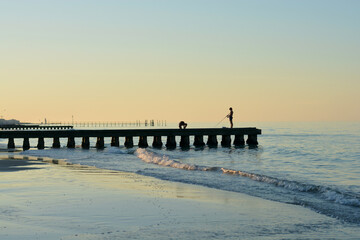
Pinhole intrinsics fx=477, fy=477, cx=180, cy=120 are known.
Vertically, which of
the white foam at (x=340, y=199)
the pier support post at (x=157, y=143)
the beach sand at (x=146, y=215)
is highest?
the pier support post at (x=157, y=143)

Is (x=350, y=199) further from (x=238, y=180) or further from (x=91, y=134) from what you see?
(x=91, y=134)

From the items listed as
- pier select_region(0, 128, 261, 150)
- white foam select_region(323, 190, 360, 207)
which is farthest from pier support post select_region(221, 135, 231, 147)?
white foam select_region(323, 190, 360, 207)

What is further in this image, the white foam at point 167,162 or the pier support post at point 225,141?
the pier support post at point 225,141

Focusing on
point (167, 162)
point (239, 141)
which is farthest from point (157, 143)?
point (167, 162)

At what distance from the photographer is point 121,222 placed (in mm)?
9453

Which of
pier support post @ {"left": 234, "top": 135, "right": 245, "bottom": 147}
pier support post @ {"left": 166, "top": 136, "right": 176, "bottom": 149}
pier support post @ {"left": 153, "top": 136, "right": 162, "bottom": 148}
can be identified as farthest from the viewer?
pier support post @ {"left": 234, "top": 135, "right": 245, "bottom": 147}

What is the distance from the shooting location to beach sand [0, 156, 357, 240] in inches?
335

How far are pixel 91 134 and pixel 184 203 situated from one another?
3275cm

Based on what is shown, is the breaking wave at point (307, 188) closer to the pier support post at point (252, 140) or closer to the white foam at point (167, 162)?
the white foam at point (167, 162)

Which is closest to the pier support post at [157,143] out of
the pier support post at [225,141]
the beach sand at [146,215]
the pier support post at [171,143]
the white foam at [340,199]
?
the pier support post at [171,143]

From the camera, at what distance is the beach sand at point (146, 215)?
8516 millimetres

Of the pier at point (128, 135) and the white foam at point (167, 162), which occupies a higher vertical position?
the pier at point (128, 135)

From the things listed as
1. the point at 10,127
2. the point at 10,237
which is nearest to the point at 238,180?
the point at 10,237

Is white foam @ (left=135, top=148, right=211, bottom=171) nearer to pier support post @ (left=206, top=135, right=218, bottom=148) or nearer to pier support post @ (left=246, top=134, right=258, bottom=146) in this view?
pier support post @ (left=206, top=135, right=218, bottom=148)
